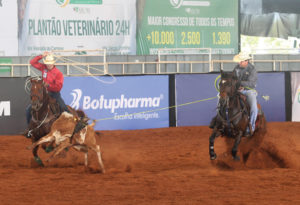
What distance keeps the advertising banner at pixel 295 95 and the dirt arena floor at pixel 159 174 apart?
99.8 inches

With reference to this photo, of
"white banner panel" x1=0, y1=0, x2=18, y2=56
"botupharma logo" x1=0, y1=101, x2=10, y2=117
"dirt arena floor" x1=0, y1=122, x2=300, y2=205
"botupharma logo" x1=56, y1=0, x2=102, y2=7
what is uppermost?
"botupharma logo" x1=56, y1=0, x2=102, y2=7

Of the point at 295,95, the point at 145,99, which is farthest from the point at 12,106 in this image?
the point at 295,95

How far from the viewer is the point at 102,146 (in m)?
14.2

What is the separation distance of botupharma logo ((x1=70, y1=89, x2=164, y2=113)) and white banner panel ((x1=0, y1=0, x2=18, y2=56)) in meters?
11.6

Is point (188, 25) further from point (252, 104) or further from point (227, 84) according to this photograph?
point (227, 84)

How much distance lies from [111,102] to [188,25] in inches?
619

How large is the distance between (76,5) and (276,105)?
44.9 ft

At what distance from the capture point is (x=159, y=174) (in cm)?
1002

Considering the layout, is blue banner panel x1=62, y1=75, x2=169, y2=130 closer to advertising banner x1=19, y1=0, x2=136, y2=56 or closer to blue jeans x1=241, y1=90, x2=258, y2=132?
blue jeans x1=241, y1=90, x2=258, y2=132

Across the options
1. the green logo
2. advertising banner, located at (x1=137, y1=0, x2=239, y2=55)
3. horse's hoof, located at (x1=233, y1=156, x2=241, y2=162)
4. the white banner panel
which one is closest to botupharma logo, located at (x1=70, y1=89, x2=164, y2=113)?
horse's hoof, located at (x1=233, y1=156, x2=241, y2=162)

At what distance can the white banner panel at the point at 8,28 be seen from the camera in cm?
2677

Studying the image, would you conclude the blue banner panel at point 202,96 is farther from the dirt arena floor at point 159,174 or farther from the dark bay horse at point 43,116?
the dark bay horse at point 43,116

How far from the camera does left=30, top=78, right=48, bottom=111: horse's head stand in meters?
10.3

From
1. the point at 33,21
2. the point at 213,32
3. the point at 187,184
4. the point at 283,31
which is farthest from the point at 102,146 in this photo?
the point at 283,31
